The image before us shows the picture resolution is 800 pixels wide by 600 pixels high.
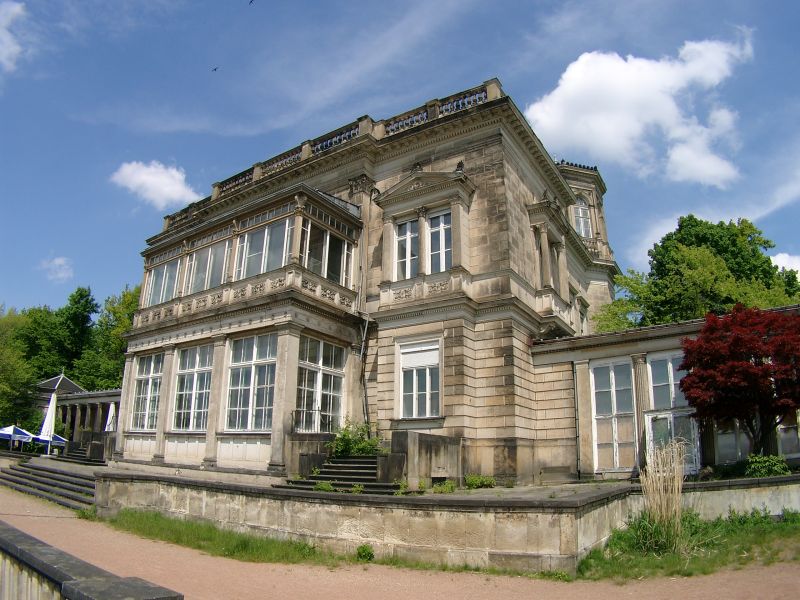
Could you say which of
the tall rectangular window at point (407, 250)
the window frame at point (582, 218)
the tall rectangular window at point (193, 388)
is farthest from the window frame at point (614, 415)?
the window frame at point (582, 218)

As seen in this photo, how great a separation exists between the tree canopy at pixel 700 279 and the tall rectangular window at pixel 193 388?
1868 cm

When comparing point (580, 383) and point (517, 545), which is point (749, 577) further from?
point (580, 383)

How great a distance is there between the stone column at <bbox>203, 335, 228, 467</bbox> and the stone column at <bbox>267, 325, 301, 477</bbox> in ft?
9.26

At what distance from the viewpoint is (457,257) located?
18.0m

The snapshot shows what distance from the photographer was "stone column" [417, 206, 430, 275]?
18.7m

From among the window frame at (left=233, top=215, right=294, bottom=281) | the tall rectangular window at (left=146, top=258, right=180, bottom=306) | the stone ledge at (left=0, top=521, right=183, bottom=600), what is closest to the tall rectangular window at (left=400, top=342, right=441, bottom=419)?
the window frame at (left=233, top=215, right=294, bottom=281)

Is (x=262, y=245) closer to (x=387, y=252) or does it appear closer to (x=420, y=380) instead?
(x=387, y=252)

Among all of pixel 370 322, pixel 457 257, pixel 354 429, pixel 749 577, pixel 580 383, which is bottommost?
pixel 749 577

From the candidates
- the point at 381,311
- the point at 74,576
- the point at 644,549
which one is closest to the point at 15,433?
the point at 381,311

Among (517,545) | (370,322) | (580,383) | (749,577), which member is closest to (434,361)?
(370,322)

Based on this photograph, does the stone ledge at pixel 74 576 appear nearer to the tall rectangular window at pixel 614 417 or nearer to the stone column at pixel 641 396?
the stone column at pixel 641 396

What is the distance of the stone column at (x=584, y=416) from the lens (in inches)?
648

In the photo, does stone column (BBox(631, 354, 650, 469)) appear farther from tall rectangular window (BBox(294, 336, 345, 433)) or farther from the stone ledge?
the stone ledge

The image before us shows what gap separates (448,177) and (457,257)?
289cm
